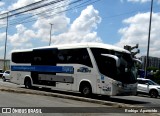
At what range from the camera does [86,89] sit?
22266 millimetres

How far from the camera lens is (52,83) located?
2527 cm

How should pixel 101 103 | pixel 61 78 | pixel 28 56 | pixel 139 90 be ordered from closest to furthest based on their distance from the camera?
pixel 101 103 < pixel 61 78 < pixel 28 56 < pixel 139 90

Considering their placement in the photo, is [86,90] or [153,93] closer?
[86,90]

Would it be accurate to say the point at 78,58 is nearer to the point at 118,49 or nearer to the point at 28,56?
the point at 118,49

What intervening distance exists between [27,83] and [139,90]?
30.8ft

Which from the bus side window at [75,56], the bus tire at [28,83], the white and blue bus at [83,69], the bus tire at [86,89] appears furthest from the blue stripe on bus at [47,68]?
the bus tire at [86,89]

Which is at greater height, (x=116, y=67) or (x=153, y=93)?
(x=116, y=67)

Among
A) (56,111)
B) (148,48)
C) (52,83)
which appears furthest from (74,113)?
(148,48)

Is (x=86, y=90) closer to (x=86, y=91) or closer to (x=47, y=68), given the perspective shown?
(x=86, y=91)

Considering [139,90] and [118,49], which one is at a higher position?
[118,49]

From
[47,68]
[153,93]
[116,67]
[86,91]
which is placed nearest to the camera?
[116,67]

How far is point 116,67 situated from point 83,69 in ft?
9.26

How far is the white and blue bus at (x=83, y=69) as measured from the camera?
67.5ft

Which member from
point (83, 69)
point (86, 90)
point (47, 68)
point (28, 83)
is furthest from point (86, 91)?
point (28, 83)
